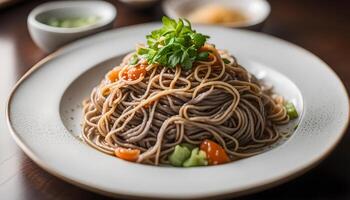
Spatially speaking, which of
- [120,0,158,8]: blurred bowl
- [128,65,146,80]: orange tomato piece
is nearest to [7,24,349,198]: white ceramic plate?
[128,65,146,80]: orange tomato piece

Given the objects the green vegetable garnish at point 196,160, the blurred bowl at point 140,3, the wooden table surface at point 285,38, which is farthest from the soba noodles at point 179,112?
the blurred bowl at point 140,3

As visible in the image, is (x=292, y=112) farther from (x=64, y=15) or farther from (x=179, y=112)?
(x=64, y=15)

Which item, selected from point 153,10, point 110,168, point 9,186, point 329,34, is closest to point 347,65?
point 329,34

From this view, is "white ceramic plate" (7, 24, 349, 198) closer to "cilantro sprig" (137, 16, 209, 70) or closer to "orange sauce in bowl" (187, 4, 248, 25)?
"orange sauce in bowl" (187, 4, 248, 25)

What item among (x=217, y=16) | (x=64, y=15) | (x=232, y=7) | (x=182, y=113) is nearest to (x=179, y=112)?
(x=182, y=113)

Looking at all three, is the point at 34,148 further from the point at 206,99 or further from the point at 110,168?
the point at 206,99

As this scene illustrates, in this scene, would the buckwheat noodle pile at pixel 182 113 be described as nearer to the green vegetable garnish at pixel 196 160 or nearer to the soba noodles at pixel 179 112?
the soba noodles at pixel 179 112

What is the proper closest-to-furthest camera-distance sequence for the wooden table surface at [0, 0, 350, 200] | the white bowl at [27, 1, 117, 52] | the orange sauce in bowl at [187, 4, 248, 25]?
the wooden table surface at [0, 0, 350, 200] → the white bowl at [27, 1, 117, 52] → the orange sauce in bowl at [187, 4, 248, 25]
